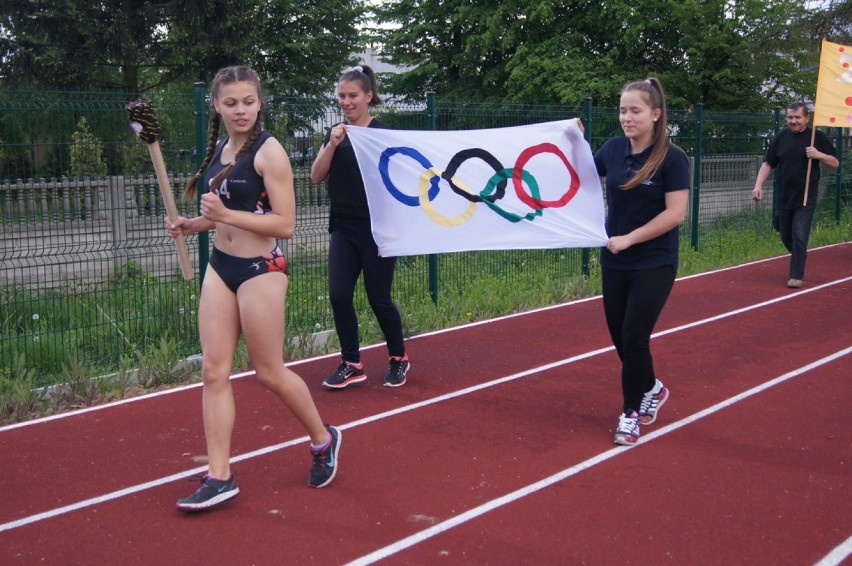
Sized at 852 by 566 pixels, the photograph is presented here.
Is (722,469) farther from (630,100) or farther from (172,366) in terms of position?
(172,366)

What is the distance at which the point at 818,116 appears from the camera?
44.2ft

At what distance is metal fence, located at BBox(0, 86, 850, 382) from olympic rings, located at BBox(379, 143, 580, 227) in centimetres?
140

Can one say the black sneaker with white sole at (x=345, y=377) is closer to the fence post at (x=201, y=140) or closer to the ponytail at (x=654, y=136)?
the fence post at (x=201, y=140)

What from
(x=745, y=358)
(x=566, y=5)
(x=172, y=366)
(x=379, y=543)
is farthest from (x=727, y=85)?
(x=379, y=543)

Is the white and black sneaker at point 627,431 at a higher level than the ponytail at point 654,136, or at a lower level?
lower

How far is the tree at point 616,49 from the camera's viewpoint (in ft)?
104

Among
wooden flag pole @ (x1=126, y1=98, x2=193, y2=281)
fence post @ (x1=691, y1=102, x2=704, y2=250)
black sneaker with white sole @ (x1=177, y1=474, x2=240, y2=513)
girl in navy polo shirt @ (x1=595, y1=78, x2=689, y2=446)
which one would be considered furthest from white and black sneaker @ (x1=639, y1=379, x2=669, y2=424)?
fence post @ (x1=691, y1=102, x2=704, y2=250)

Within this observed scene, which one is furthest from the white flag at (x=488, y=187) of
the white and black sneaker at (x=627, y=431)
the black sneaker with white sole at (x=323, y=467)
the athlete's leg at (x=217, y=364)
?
the athlete's leg at (x=217, y=364)

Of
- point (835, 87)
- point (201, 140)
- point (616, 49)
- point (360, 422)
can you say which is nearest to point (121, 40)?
point (616, 49)

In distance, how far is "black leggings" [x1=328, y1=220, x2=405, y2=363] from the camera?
7000mm

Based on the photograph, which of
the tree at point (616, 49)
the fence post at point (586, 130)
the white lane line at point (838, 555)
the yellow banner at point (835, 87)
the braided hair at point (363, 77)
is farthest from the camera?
the tree at point (616, 49)

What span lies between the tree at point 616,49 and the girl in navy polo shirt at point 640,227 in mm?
24487

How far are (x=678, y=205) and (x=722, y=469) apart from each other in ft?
5.12

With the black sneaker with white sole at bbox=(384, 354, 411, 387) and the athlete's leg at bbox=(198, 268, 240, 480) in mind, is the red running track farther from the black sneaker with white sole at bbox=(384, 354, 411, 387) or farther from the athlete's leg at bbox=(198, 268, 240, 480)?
the athlete's leg at bbox=(198, 268, 240, 480)
